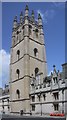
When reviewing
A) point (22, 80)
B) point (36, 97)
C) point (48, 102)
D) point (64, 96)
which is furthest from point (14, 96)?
point (64, 96)

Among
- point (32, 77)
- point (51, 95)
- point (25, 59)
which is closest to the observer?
point (51, 95)

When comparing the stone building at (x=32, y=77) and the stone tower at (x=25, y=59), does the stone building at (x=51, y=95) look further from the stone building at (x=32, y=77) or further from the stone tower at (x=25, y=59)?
the stone tower at (x=25, y=59)

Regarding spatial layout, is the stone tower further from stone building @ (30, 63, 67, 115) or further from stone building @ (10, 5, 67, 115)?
stone building @ (30, 63, 67, 115)

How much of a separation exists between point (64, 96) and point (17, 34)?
2653 cm

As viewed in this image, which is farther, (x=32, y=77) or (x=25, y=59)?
(x=25, y=59)

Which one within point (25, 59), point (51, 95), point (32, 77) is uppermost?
point (25, 59)

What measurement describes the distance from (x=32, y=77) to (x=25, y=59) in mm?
4298

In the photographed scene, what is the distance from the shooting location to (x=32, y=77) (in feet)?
156

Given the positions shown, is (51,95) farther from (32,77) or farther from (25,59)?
(25,59)

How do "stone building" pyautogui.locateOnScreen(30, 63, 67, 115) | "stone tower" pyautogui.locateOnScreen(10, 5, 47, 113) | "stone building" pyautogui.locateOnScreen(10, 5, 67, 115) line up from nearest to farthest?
1. "stone building" pyautogui.locateOnScreen(30, 63, 67, 115)
2. "stone building" pyautogui.locateOnScreen(10, 5, 67, 115)
3. "stone tower" pyautogui.locateOnScreen(10, 5, 47, 113)

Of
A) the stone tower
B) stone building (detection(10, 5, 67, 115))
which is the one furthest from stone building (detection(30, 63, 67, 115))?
the stone tower

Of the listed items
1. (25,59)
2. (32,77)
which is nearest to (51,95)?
(32,77)

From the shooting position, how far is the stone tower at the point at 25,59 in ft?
154

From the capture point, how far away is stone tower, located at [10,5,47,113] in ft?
154
